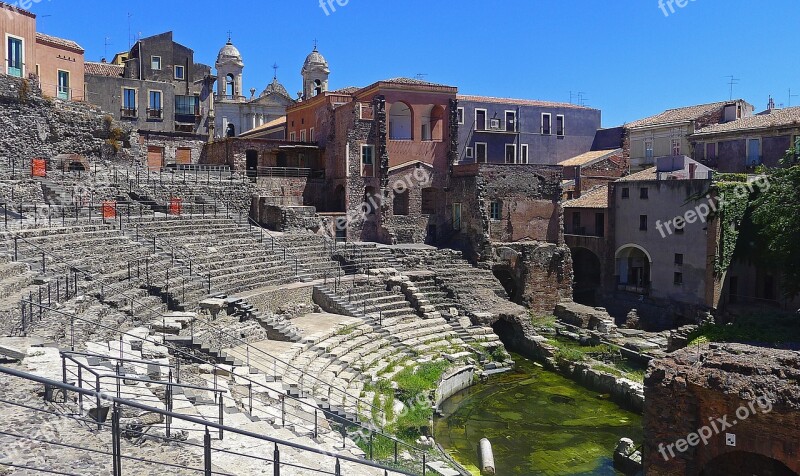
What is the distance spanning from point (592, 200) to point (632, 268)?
510 centimetres

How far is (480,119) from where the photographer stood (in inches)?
1752

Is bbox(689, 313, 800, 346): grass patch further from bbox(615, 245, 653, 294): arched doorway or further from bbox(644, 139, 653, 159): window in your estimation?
bbox(644, 139, 653, 159): window

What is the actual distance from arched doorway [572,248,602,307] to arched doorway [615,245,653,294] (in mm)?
1387

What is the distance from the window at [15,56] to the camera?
30.1 meters

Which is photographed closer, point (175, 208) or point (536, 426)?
point (536, 426)

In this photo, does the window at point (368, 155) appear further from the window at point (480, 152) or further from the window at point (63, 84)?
the window at point (63, 84)

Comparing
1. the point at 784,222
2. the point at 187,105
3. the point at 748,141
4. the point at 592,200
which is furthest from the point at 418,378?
the point at 187,105

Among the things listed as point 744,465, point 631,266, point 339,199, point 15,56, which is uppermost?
point 15,56

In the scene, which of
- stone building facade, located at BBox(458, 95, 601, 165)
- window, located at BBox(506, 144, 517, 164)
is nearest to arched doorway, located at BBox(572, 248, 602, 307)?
stone building facade, located at BBox(458, 95, 601, 165)

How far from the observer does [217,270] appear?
24.8m

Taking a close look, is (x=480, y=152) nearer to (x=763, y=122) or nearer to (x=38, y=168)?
(x=763, y=122)

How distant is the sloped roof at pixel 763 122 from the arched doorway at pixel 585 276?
9898 mm

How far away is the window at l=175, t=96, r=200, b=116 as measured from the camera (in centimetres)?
4734

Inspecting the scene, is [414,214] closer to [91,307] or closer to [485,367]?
[485,367]
